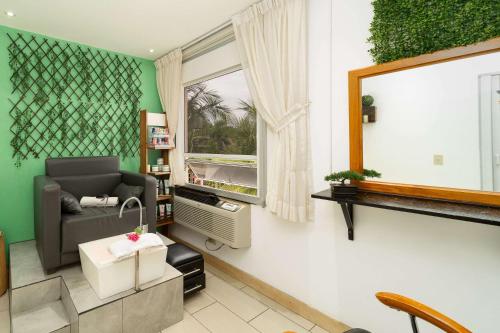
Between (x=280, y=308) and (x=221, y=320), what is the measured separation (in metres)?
0.49

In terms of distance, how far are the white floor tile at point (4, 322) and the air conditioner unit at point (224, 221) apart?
1.53 metres

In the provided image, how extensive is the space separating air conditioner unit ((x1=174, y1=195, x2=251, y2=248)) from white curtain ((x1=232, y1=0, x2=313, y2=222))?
0.37 metres

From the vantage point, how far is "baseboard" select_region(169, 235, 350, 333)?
1.80 metres

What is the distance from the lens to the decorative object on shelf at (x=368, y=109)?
1.58 m

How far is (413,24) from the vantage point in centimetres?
135

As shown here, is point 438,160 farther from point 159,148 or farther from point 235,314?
point 159,148

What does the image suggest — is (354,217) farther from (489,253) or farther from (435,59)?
(435,59)

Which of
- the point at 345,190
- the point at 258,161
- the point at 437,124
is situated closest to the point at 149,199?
the point at 258,161

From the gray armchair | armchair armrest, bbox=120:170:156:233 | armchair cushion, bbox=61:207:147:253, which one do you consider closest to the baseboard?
armchair armrest, bbox=120:170:156:233

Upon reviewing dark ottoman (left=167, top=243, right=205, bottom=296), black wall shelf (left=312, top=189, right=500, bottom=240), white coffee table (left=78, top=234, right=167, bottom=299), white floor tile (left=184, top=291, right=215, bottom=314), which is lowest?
white floor tile (left=184, top=291, right=215, bottom=314)

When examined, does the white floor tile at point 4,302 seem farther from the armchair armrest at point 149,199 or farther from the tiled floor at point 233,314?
the armchair armrest at point 149,199

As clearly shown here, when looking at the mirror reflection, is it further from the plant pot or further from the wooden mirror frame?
the plant pot

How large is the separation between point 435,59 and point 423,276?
116cm

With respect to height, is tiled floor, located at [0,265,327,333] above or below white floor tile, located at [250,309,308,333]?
above
